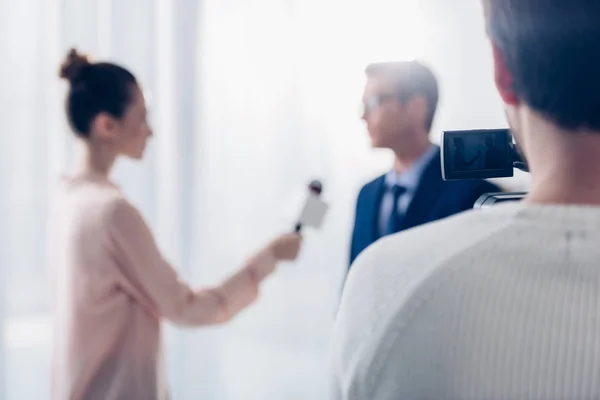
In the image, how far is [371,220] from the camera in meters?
1.29

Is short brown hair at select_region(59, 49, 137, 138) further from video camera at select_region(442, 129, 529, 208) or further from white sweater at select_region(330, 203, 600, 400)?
white sweater at select_region(330, 203, 600, 400)

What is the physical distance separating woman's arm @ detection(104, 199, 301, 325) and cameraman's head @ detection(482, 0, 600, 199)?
0.78 metres

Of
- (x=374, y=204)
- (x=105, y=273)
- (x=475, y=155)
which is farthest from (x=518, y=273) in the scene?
(x=374, y=204)

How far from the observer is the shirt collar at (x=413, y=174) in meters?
1.26

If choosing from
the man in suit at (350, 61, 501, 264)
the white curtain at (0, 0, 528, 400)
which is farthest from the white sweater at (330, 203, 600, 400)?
the white curtain at (0, 0, 528, 400)

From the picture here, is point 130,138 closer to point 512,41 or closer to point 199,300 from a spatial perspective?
point 199,300

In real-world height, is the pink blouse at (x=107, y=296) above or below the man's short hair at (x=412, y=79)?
below

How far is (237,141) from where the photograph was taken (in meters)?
1.48

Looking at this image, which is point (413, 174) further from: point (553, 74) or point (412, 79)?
point (553, 74)

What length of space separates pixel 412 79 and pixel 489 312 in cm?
104

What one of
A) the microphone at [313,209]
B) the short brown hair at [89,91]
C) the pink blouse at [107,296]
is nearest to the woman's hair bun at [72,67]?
the short brown hair at [89,91]

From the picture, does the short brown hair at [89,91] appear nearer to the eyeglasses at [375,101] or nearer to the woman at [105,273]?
the woman at [105,273]

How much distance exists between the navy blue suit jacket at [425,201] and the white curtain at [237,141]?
14 cm

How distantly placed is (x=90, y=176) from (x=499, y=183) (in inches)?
27.8
